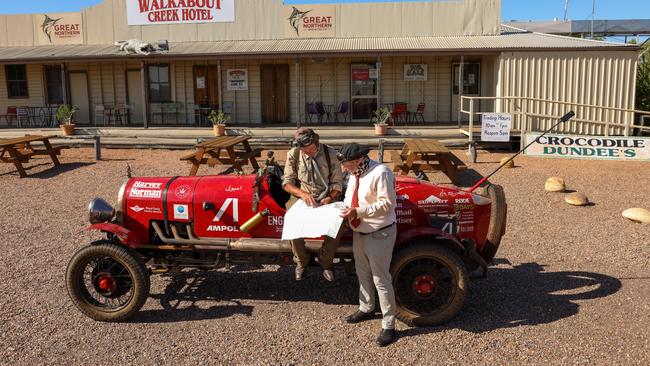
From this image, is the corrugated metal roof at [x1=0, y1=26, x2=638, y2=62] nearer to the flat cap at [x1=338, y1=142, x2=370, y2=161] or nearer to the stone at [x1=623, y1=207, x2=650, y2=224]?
the stone at [x1=623, y1=207, x2=650, y2=224]

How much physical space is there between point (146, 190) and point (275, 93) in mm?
14774

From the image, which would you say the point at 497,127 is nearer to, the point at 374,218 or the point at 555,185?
the point at 555,185

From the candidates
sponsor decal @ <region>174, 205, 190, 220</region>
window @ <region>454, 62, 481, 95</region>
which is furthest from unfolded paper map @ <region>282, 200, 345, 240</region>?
window @ <region>454, 62, 481, 95</region>


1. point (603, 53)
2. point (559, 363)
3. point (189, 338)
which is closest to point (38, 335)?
point (189, 338)

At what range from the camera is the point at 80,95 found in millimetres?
20328

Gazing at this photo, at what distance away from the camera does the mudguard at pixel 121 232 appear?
189 inches

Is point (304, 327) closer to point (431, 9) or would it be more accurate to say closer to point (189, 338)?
point (189, 338)

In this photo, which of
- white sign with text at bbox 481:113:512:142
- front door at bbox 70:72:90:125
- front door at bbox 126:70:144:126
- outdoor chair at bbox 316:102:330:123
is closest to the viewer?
white sign with text at bbox 481:113:512:142

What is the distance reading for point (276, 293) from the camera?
210 inches

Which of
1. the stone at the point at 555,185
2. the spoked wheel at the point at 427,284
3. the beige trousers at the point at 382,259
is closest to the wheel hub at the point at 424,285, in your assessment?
the spoked wheel at the point at 427,284

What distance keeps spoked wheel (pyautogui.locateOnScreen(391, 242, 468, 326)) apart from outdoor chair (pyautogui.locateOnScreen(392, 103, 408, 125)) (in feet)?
46.6

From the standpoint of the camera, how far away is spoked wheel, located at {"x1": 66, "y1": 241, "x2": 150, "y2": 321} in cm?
466

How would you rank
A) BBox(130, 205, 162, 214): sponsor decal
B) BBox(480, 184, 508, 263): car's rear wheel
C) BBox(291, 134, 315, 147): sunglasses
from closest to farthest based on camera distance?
Result: 1. BBox(291, 134, 315, 147): sunglasses
2. BBox(480, 184, 508, 263): car's rear wheel
3. BBox(130, 205, 162, 214): sponsor decal

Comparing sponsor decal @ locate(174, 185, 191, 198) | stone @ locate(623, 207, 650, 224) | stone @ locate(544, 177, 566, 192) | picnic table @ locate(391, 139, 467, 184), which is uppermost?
sponsor decal @ locate(174, 185, 191, 198)
